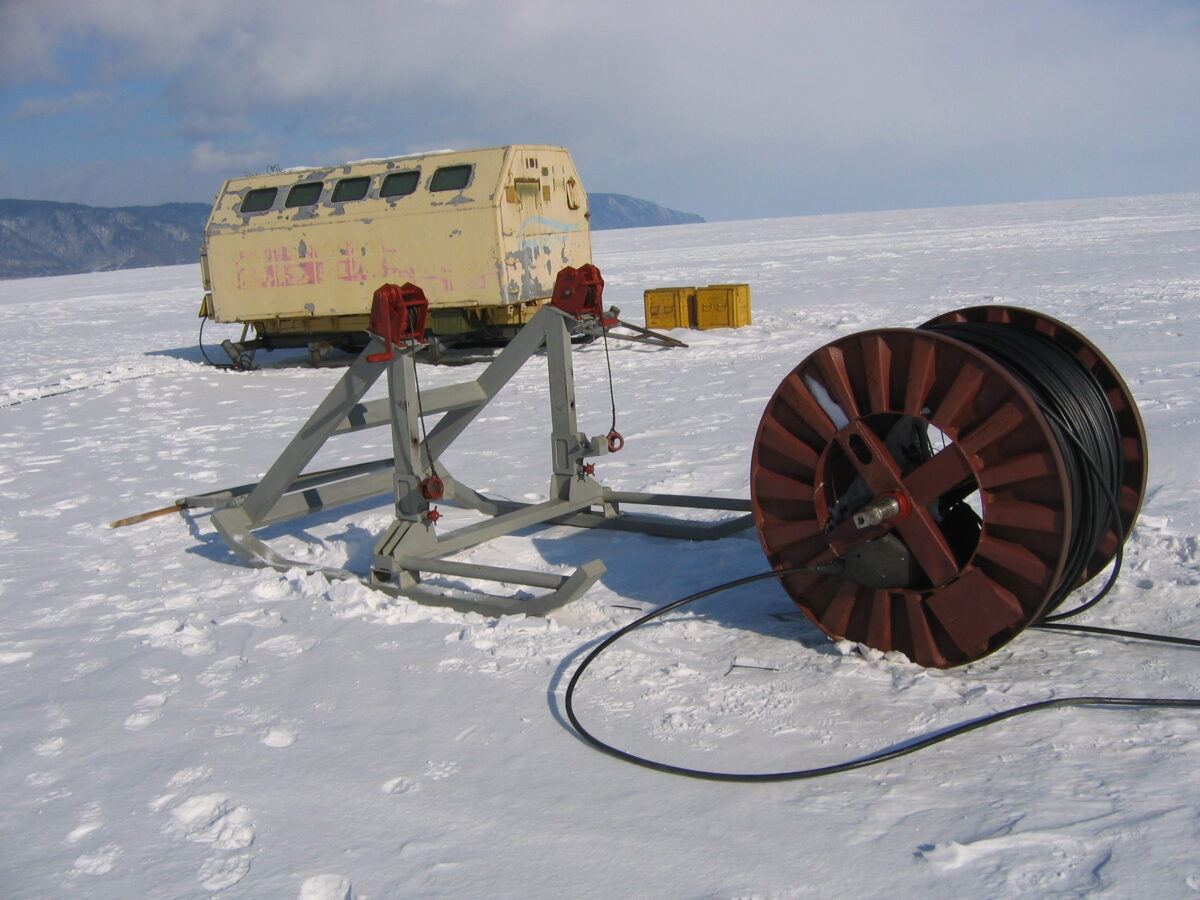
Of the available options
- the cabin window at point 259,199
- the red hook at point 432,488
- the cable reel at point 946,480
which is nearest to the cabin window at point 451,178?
the cabin window at point 259,199

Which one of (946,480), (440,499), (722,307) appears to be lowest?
(440,499)

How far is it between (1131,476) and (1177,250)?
22819 millimetres

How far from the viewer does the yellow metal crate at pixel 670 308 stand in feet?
49.7

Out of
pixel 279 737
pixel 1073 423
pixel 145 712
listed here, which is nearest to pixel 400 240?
pixel 145 712

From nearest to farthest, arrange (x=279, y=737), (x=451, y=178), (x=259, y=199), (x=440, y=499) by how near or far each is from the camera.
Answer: (x=279, y=737) → (x=440, y=499) → (x=451, y=178) → (x=259, y=199)

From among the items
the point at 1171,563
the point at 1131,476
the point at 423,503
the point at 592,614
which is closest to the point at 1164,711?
the point at 1131,476

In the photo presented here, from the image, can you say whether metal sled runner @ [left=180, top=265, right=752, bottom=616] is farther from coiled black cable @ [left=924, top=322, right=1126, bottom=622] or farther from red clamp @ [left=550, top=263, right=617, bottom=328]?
coiled black cable @ [left=924, top=322, right=1126, bottom=622]

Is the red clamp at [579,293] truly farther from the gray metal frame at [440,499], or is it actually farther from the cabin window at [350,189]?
the cabin window at [350,189]

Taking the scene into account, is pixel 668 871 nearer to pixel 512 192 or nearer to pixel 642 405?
pixel 642 405

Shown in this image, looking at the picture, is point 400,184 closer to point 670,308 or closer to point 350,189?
point 350,189

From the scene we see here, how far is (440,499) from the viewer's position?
5.24 meters

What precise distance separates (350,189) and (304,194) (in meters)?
0.76

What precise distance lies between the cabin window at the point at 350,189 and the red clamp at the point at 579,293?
29.8ft

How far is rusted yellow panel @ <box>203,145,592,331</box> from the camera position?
43.5ft
